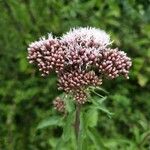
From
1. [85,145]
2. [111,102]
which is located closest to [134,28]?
[111,102]

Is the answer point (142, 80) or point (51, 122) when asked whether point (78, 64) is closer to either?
point (51, 122)

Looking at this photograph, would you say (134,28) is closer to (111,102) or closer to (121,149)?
(111,102)

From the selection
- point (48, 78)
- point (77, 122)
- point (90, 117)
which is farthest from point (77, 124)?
point (48, 78)

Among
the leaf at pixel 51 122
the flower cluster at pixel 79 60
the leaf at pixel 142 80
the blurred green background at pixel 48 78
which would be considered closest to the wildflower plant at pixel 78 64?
the flower cluster at pixel 79 60

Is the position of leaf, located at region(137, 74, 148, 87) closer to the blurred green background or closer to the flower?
the blurred green background

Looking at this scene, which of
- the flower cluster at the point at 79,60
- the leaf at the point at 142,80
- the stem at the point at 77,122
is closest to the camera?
the flower cluster at the point at 79,60

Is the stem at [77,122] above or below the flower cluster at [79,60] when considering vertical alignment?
below

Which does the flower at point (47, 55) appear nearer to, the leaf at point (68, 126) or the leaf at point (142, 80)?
the leaf at point (68, 126)
